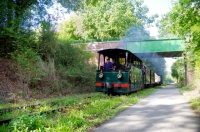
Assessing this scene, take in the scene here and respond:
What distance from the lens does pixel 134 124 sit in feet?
19.1

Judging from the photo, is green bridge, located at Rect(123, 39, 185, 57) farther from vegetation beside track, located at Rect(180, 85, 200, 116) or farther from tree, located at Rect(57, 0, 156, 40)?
vegetation beside track, located at Rect(180, 85, 200, 116)

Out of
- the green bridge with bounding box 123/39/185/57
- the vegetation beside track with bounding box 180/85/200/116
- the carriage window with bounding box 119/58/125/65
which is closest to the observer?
the vegetation beside track with bounding box 180/85/200/116

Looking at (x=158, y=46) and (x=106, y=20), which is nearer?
(x=158, y=46)

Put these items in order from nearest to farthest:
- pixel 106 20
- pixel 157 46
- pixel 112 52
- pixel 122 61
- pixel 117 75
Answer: pixel 117 75 < pixel 122 61 < pixel 112 52 < pixel 157 46 < pixel 106 20

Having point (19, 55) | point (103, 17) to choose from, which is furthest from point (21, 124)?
point (103, 17)

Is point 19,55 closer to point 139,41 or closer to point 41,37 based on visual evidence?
point 41,37

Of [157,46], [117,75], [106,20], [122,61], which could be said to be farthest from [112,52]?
[106,20]

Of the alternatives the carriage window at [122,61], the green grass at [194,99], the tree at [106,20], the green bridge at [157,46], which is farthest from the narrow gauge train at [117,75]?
the tree at [106,20]

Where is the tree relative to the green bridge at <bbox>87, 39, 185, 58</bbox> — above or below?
above

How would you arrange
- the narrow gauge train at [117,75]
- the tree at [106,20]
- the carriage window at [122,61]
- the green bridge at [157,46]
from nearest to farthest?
the narrow gauge train at [117,75], the carriage window at [122,61], the green bridge at [157,46], the tree at [106,20]

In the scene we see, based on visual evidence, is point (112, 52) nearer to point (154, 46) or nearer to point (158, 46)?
point (154, 46)

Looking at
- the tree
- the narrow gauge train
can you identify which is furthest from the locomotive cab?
the tree

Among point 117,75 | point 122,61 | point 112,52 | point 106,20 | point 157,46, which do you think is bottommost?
point 117,75

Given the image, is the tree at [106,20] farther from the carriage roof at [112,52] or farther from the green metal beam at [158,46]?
the carriage roof at [112,52]
